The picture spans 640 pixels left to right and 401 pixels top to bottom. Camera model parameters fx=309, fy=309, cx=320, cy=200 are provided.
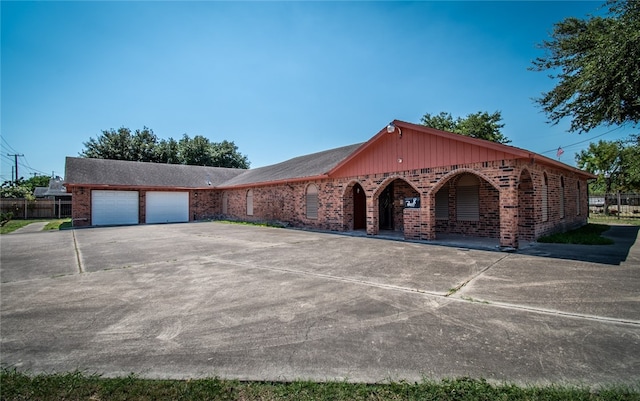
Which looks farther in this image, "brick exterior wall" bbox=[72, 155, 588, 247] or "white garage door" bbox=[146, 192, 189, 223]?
"white garage door" bbox=[146, 192, 189, 223]

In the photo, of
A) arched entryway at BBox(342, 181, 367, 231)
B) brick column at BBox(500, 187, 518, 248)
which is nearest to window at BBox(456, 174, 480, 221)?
brick column at BBox(500, 187, 518, 248)

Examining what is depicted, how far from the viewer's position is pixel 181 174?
84.2 ft

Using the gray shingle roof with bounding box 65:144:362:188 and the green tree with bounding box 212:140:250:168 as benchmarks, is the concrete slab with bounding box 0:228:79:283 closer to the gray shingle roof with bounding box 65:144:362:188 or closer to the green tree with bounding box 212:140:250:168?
the gray shingle roof with bounding box 65:144:362:188

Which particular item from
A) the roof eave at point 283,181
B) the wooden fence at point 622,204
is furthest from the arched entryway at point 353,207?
the wooden fence at point 622,204

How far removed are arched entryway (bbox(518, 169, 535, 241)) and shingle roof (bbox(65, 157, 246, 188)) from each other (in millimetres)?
21445

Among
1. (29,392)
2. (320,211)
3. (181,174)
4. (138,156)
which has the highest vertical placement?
(138,156)

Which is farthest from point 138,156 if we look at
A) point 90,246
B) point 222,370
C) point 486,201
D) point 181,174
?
point 222,370

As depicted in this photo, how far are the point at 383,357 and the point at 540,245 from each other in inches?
341

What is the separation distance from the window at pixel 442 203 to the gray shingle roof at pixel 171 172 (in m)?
5.66

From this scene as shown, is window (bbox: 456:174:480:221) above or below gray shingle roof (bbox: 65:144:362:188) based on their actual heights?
below

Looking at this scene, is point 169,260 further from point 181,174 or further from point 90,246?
point 181,174

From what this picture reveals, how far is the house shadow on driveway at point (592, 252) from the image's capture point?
7023mm

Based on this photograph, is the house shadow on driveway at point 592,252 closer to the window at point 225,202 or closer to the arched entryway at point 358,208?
the arched entryway at point 358,208

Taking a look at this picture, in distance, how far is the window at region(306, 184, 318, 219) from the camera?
1547cm
